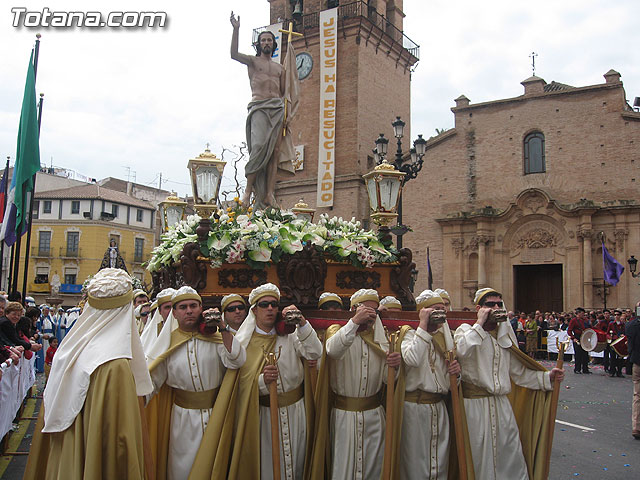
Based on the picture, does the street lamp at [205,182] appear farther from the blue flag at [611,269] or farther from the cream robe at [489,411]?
the blue flag at [611,269]

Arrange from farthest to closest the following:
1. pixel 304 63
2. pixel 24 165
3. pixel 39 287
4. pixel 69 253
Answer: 1. pixel 69 253
2. pixel 39 287
3. pixel 304 63
4. pixel 24 165

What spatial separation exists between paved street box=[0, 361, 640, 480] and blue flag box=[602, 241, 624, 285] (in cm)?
1006

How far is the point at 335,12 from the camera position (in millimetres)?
27844

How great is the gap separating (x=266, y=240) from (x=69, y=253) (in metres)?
45.0

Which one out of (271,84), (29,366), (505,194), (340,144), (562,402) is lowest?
(562,402)

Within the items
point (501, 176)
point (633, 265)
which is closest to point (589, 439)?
point (633, 265)

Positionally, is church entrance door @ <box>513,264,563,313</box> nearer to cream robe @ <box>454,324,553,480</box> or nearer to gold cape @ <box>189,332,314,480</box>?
cream robe @ <box>454,324,553,480</box>

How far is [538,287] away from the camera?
90.2 feet

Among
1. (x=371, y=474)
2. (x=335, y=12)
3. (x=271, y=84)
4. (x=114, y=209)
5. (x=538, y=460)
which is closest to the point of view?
(x=371, y=474)

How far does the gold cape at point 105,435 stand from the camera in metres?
3.39

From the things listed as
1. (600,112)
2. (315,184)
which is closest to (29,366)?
(315,184)

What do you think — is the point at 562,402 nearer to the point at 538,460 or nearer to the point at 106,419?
the point at 538,460

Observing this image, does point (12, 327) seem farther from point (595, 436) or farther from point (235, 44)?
point (595, 436)

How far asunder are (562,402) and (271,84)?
27.0 ft
